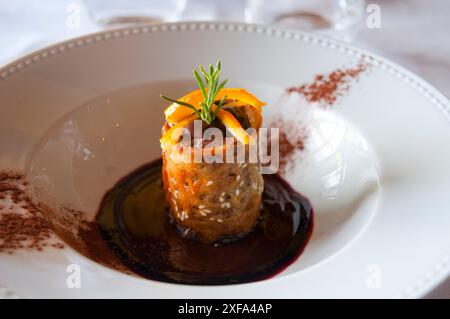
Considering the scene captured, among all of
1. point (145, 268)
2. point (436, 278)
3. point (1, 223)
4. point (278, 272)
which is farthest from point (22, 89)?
point (436, 278)

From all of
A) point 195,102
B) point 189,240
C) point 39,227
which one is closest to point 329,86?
point 195,102

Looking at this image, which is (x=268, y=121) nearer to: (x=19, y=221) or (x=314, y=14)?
(x=314, y=14)

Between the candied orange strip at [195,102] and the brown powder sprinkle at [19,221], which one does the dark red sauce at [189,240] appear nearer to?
the brown powder sprinkle at [19,221]

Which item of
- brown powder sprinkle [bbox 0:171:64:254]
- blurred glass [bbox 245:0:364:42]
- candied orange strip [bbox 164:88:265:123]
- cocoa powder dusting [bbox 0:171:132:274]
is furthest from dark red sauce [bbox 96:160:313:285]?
blurred glass [bbox 245:0:364:42]

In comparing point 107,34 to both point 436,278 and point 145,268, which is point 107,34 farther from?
point 436,278
